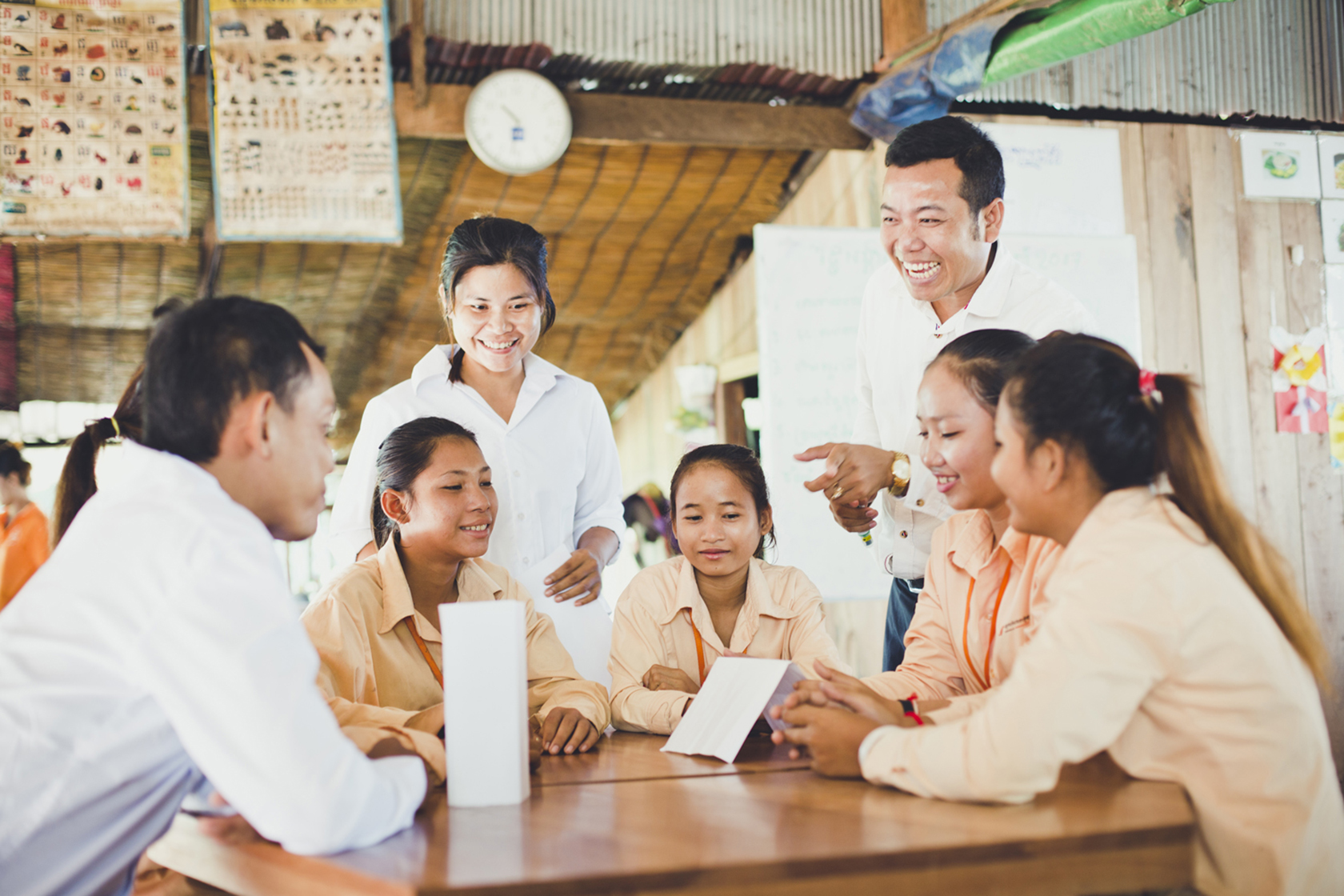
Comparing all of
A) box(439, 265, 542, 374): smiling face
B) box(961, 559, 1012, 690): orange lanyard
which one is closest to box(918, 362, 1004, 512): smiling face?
box(961, 559, 1012, 690): orange lanyard

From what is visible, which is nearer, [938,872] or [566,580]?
[938,872]

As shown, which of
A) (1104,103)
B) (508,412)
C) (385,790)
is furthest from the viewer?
(1104,103)

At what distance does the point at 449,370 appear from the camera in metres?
2.36

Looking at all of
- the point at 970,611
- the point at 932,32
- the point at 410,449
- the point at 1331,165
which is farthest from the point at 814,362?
the point at 1331,165

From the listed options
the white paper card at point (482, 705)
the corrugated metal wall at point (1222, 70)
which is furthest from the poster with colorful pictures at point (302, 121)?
the white paper card at point (482, 705)

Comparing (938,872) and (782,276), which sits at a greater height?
(782,276)

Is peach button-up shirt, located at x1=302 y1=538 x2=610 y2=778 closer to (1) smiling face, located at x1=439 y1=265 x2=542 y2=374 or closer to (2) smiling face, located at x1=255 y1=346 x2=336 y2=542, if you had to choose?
(2) smiling face, located at x1=255 y1=346 x2=336 y2=542

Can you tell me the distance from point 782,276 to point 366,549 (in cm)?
221

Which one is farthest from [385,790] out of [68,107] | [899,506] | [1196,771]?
[68,107]

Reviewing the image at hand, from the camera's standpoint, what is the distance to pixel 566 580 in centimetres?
217

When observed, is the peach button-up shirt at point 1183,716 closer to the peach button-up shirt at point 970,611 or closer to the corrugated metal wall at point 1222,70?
the peach button-up shirt at point 970,611

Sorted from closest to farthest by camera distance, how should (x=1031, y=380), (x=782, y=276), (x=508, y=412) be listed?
(x=1031, y=380)
(x=508, y=412)
(x=782, y=276)

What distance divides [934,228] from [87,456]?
72.4 inches

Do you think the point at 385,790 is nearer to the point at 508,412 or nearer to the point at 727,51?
the point at 508,412
